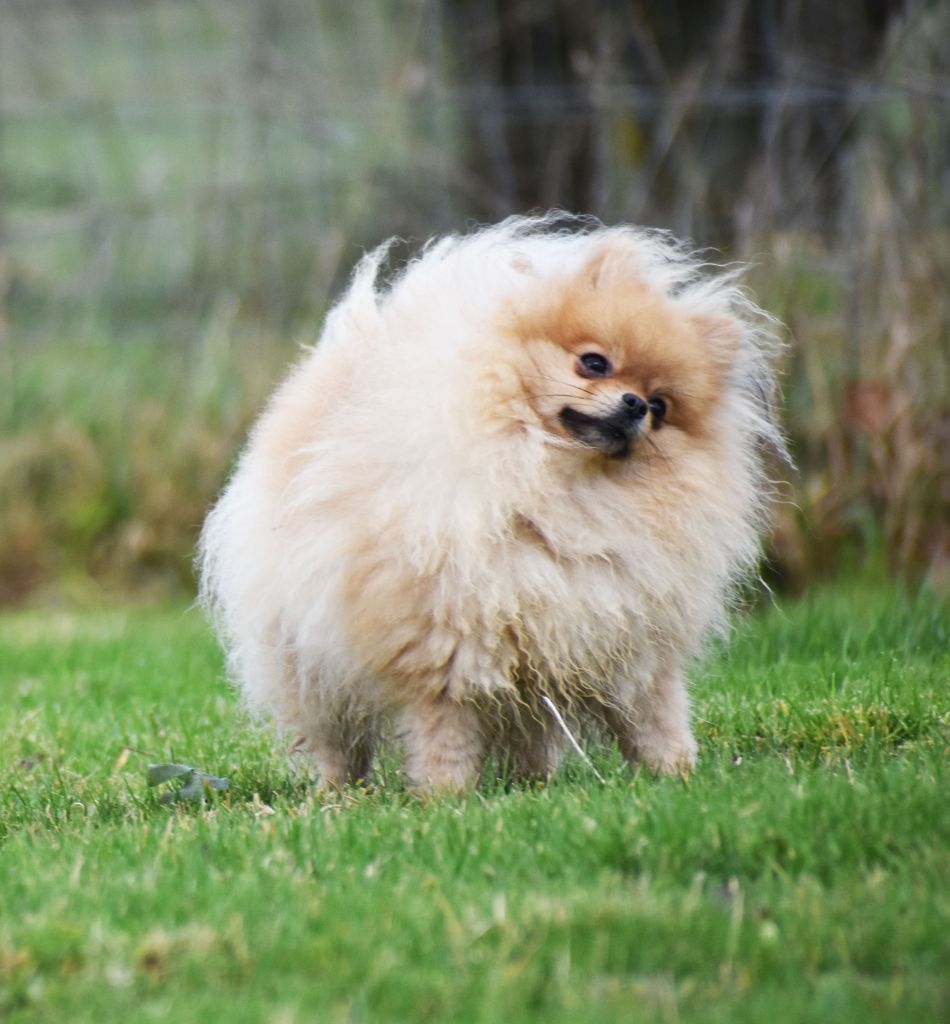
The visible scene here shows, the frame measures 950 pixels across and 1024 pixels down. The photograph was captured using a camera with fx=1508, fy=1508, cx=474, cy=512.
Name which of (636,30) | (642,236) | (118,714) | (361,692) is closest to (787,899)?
(361,692)

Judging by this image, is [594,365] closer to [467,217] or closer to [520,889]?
[520,889]

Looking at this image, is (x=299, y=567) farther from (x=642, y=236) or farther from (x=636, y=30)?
(x=636, y=30)

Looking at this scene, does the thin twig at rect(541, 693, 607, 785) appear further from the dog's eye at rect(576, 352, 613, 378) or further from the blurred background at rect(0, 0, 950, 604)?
the blurred background at rect(0, 0, 950, 604)

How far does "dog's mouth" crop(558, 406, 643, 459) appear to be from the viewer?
3.63 m

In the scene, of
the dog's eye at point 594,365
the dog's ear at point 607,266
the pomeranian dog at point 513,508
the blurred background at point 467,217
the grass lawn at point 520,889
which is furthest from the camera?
the blurred background at point 467,217

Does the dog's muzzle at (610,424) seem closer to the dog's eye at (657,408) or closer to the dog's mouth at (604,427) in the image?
the dog's mouth at (604,427)

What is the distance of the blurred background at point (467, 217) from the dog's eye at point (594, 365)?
3468mm

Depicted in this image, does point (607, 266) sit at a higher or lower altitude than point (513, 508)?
higher

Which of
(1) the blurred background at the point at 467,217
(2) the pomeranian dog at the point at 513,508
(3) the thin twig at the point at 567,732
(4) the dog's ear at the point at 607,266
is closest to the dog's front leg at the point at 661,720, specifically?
(2) the pomeranian dog at the point at 513,508

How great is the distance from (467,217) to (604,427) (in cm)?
572

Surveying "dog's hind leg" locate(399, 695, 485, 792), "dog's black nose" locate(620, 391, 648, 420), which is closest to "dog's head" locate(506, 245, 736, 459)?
"dog's black nose" locate(620, 391, 648, 420)

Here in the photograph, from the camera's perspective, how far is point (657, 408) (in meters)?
3.79

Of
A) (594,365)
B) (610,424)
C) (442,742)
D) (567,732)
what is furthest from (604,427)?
(442,742)

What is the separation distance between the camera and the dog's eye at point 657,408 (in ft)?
12.4
